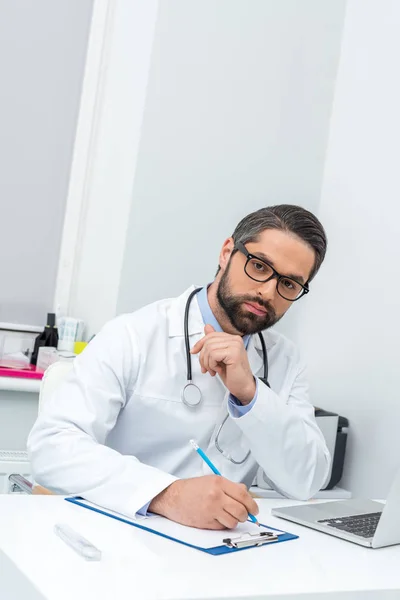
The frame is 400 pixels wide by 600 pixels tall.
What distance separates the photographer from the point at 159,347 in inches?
70.7

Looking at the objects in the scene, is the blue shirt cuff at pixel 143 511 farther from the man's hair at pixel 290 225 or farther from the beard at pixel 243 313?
the man's hair at pixel 290 225

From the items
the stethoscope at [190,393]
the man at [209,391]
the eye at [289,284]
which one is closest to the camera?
the man at [209,391]

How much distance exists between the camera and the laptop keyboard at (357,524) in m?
1.37

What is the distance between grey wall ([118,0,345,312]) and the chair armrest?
0.95m

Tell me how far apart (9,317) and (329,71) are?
5.63 ft

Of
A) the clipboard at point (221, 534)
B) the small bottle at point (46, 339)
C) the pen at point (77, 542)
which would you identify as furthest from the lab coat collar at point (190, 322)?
the small bottle at point (46, 339)

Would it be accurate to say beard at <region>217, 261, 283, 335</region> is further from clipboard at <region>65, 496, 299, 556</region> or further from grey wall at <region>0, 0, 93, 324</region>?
grey wall at <region>0, 0, 93, 324</region>

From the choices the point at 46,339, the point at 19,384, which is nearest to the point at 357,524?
the point at 19,384

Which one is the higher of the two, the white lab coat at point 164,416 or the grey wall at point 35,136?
the grey wall at point 35,136

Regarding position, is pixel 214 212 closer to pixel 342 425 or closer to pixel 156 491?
pixel 342 425

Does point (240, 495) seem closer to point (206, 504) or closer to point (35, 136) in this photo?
point (206, 504)

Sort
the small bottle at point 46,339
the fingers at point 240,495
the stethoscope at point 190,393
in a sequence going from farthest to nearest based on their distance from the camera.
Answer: the small bottle at point 46,339 → the stethoscope at point 190,393 → the fingers at point 240,495

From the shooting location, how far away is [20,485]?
5.98 ft

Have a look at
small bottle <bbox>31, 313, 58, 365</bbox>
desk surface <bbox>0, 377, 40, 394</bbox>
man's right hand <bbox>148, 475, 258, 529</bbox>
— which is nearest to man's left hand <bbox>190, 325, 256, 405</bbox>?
man's right hand <bbox>148, 475, 258, 529</bbox>
